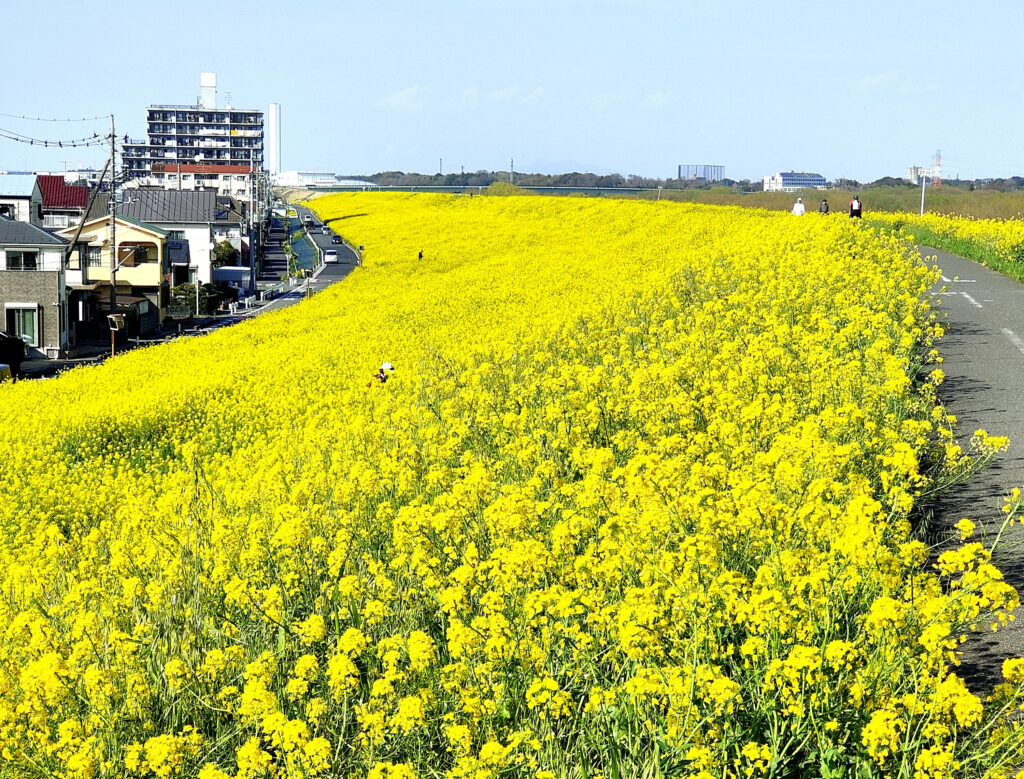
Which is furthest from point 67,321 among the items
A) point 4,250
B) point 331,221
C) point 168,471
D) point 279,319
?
point 331,221

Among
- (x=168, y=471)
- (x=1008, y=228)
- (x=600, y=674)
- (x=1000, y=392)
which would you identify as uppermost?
(x=1008, y=228)

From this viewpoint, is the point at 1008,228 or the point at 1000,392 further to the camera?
the point at 1008,228

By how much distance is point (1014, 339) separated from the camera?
14273mm

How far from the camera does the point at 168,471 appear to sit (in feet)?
52.1

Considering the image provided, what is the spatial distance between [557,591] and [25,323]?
41.3m

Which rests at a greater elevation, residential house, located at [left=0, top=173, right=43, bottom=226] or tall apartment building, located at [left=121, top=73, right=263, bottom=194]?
tall apartment building, located at [left=121, top=73, right=263, bottom=194]

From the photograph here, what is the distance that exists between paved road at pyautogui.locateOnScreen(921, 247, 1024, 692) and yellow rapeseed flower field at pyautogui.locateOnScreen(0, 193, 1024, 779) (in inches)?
8.6

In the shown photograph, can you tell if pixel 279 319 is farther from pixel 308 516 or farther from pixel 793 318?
pixel 308 516

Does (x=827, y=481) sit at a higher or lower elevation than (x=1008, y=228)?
lower

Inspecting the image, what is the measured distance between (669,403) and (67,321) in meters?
39.7

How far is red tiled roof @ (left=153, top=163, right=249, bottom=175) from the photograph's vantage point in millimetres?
172375

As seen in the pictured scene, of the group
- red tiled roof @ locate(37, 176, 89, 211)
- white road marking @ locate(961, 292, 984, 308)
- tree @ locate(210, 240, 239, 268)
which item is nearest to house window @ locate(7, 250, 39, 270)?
tree @ locate(210, 240, 239, 268)

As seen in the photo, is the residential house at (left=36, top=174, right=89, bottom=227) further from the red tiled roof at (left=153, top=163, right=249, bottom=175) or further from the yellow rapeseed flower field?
the red tiled roof at (left=153, top=163, right=249, bottom=175)

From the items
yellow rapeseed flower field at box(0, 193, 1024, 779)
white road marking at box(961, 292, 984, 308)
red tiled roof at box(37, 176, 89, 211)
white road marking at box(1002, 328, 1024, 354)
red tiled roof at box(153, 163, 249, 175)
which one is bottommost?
yellow rapeseed flower field at box(0, 193, 1024, 779)
